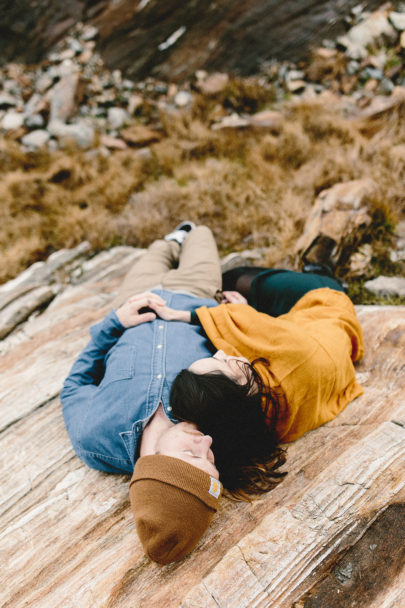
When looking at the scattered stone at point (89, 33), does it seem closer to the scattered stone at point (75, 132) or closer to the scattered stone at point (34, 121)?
the scattered stone at point (34, 121)

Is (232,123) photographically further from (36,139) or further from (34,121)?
(34,121)

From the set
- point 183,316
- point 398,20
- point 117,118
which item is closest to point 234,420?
point 183,316

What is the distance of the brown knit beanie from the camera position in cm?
125

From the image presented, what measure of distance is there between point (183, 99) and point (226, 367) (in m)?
6.91

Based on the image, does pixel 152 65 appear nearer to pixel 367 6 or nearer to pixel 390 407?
pixel 367 6

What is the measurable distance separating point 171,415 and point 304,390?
27.1 inches

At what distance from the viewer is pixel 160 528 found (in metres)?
1.25

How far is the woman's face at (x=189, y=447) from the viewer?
1.42 meters

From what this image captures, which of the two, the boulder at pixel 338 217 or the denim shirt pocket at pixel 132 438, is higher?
the denim shirt pocket at pixel 132 438

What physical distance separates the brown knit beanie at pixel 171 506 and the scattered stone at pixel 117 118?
6870 mm

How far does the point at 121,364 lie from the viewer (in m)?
1.88

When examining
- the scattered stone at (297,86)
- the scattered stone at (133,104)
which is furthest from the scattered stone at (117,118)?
the scattered stone at (297,86)

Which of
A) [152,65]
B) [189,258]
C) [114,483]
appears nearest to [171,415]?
[114,483]

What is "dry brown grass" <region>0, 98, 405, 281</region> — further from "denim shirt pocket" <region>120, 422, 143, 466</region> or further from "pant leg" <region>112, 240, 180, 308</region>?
"denim shirt pocket" <region>120, 422, 143, 466</region>
